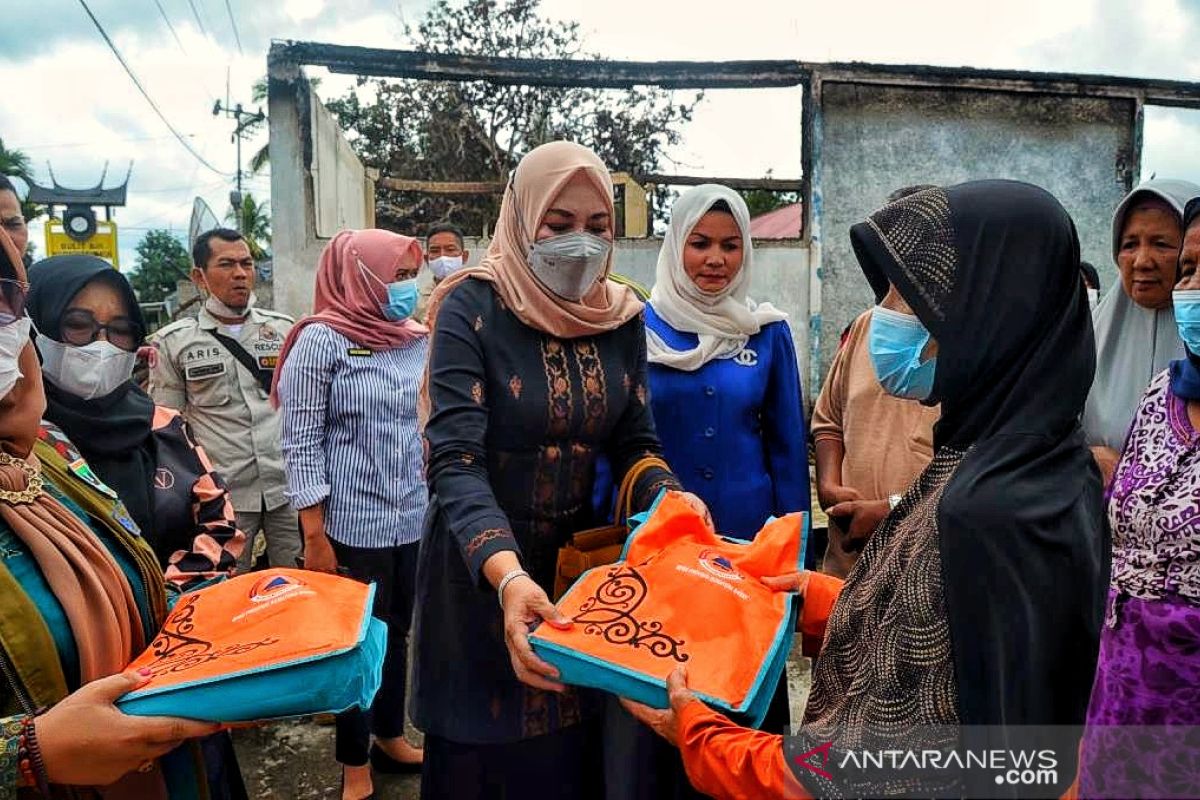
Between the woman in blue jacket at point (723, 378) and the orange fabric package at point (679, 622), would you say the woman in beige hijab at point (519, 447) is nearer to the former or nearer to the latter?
the orange fabric package at point (679, 622)

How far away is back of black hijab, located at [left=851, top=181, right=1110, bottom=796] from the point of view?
109cm

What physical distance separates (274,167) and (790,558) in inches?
276

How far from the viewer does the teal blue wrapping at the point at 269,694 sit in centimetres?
128

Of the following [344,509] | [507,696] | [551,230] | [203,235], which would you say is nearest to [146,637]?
[507,696]

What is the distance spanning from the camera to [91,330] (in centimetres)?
198

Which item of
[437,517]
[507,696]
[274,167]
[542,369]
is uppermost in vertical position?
[274,167]

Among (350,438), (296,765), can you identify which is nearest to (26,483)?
(350,438)

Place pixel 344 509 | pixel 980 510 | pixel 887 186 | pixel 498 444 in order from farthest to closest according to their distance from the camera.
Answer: pixel 887 186 → pixel 344 509 → pixel 498 444 → pixel 980 510

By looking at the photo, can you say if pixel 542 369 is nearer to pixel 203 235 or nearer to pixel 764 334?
pixel 764 334

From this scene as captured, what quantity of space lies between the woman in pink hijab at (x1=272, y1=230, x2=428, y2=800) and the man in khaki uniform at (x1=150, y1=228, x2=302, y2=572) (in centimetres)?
63

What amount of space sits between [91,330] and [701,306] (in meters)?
1.74

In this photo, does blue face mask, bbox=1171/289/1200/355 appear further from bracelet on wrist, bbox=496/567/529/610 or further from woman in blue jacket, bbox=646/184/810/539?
bracelet on wrist, bbox=496/567/529/610

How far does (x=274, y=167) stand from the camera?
743 centimetres

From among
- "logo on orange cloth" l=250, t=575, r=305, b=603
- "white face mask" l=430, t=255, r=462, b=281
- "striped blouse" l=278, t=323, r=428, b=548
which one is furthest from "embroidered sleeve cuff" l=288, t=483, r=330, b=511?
"white face mask" l=430, t=255, r=462, b=281
